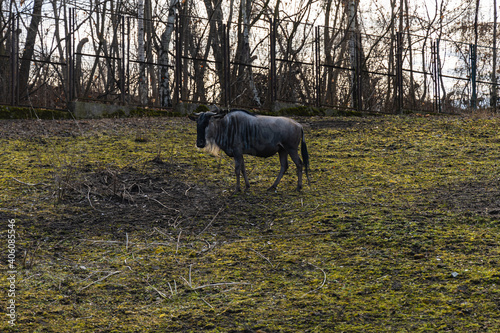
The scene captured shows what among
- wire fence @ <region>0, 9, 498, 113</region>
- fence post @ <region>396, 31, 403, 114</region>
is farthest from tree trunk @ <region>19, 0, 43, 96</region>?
fence post @ <region>396, 31, 403, 114</region>

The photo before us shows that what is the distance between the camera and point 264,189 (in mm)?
7547

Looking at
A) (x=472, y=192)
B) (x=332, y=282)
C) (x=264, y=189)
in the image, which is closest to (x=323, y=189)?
(x=264, y=189)

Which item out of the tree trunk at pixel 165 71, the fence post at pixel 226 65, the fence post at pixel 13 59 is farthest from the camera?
the tree trunk at pixel 165 71

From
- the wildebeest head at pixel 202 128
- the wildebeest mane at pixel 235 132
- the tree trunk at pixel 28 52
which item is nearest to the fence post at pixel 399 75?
the wildebeest mane at pixel 235 132

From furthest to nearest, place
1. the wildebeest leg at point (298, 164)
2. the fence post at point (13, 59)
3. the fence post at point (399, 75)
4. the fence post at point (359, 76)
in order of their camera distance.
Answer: the fence post at point (399, 75), the fence post at point (359, 76), the fence post at point (13, 59), the wildebeest leg at point (298, 164)

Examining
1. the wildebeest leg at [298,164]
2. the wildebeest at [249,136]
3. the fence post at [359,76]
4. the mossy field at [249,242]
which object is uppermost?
the fence post at [359,76]

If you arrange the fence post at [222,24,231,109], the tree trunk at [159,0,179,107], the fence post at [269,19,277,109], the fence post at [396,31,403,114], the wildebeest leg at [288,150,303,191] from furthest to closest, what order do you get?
the fence post at [396,31,403,114] → the tree trunk at [159,0,179,107] → the fence post at [269,19,277,109] → the fence post at [222,24,231,109] → the wildebeest leg at [288,150,303,191]

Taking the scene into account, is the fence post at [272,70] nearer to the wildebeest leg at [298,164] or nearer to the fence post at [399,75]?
the fence post at [399,75]

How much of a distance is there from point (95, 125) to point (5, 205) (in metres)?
6.01

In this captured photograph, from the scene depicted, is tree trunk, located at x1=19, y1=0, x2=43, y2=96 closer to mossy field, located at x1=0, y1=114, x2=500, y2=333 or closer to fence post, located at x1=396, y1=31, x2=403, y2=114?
mossy field, located at x1=0, y1=114, x2=500, y2=333

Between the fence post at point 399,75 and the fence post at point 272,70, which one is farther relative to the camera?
the fence post at point 399,75

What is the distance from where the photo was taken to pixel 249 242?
524 centimetres

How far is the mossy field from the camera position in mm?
3631

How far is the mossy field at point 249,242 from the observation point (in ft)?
11.9
